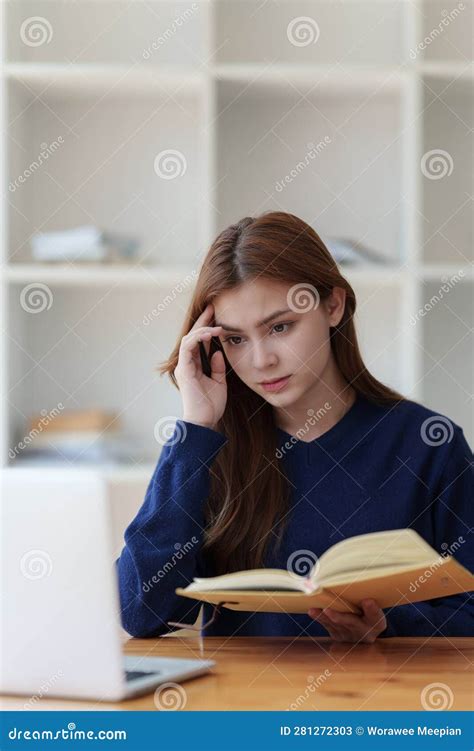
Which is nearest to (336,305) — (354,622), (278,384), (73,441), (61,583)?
(278,384)

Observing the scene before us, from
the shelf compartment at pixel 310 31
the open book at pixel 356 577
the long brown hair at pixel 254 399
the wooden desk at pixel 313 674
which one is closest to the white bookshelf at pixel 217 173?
the shelf compartment at pixel 310 31

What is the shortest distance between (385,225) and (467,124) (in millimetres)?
405

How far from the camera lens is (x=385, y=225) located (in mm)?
3127

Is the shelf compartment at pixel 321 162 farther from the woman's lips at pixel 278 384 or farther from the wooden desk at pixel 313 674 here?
the wooden desk at pixel 313 674

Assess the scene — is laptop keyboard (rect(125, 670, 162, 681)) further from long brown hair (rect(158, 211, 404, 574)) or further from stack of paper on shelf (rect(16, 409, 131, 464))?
stack of paper on shelf (rect(16, 409, 131, 464))

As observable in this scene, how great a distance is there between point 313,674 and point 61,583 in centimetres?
35

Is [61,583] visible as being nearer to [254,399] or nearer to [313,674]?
[313,674]

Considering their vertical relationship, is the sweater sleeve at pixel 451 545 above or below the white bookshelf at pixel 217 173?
below

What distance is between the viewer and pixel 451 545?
1619 millimetres

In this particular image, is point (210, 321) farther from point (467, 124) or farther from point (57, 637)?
point (467, 124)

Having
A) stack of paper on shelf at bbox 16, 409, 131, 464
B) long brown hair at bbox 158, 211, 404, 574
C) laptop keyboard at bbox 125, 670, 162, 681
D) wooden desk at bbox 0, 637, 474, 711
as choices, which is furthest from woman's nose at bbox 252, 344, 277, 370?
stack of paper on shelf at bbox 16, 409, 131, 464

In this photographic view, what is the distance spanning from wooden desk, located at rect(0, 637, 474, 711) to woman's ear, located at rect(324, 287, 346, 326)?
0.61m

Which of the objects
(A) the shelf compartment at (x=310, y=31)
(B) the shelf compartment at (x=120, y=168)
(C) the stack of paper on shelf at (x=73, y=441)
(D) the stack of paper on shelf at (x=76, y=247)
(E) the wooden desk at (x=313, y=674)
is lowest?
(E) the wooden desk at (x=313, y=674)

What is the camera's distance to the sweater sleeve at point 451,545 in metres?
1.49
